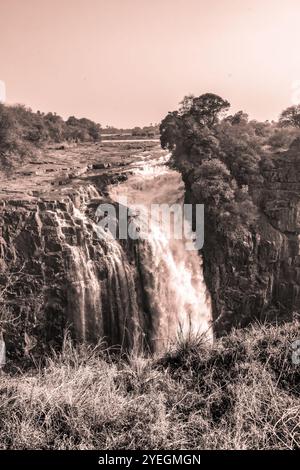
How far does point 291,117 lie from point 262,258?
11.4 metres

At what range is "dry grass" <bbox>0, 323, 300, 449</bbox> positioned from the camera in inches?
142

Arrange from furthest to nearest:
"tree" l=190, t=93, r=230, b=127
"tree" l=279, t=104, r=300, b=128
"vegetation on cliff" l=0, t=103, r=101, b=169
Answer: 1. "tree" l=279, t=104, r=300, b=128
2. "tree" l=190, t=93, r=230, b=127
3. "vegetation on cliff" l=0, t=103, r=101, b=169

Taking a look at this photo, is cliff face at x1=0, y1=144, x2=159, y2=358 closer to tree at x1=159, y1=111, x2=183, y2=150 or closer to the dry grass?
tree at x1=159, y1=111, x2=183, y2=150

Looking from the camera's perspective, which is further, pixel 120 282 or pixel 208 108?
pixel 208 108

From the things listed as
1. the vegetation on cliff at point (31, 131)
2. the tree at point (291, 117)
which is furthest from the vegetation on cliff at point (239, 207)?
the vegetation on cliff at point (31, 131)

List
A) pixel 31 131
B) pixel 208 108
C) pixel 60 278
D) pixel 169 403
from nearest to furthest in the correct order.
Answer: pixel 169 403, pixel 60 278, pixel 208 108, pixel 31 131

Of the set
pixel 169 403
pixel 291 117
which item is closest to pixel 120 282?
pixel 169 403

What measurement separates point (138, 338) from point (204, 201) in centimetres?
707

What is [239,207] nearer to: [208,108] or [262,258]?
[262,258]

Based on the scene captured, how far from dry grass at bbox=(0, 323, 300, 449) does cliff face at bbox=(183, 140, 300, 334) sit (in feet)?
43.6

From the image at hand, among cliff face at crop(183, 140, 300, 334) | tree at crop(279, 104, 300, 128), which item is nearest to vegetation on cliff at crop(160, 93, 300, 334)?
cliff face at crop(183, 140, 300, 334)

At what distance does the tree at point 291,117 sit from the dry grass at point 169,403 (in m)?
23.6

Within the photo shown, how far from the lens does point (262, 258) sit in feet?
62.5
